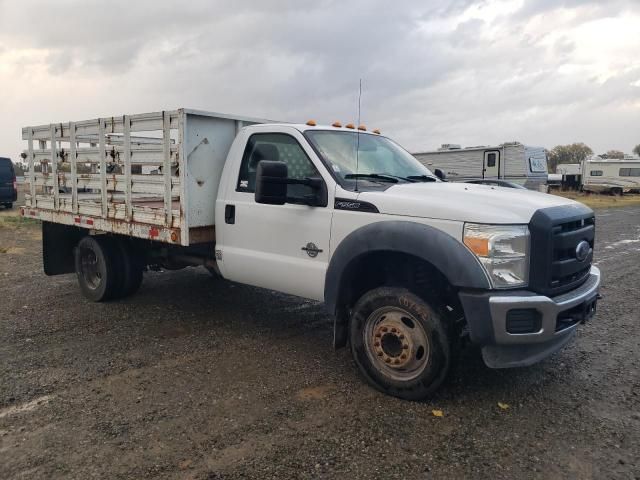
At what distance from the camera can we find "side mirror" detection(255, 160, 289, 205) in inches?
159

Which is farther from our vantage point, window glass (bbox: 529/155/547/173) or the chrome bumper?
window glass (bbox: 529/155/547/173)

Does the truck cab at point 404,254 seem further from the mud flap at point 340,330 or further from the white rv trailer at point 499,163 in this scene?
the white rv trailer at point 499,163

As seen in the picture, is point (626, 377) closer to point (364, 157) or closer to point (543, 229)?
point (543, 229)

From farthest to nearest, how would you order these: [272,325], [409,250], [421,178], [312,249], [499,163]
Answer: [499,163], [272,325], [421,178], [312,249], [409,250]

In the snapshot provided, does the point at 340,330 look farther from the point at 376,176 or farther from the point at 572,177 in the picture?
the point at 572,177

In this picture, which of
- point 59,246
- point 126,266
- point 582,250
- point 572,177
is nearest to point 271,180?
point 582,250

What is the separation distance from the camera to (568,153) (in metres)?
82.6

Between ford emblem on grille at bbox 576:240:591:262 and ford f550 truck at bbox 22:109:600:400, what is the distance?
22 mm

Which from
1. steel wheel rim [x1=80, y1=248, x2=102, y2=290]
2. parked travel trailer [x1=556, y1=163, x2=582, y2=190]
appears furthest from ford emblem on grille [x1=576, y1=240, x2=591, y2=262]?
parked travel trailer [x1=556, y1=163, x2=582, y2=190]


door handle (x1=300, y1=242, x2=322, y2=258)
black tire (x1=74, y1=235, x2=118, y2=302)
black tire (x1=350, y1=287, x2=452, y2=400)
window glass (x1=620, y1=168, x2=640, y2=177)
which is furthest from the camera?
window glass (x1=620, y1=168, x2=640, y2=177)

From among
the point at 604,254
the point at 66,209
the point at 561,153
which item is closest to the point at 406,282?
the point at 66,209

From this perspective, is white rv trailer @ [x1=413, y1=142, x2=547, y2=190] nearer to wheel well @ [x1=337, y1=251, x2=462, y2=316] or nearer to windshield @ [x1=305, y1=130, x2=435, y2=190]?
windshield @ [x1=305, y1=130, x2=435, y2=190]

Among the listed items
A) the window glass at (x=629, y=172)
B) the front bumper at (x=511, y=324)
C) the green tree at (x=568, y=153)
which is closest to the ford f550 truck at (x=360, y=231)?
the front bumper at (x=511, y=324)

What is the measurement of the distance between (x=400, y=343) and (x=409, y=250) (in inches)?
29.3
